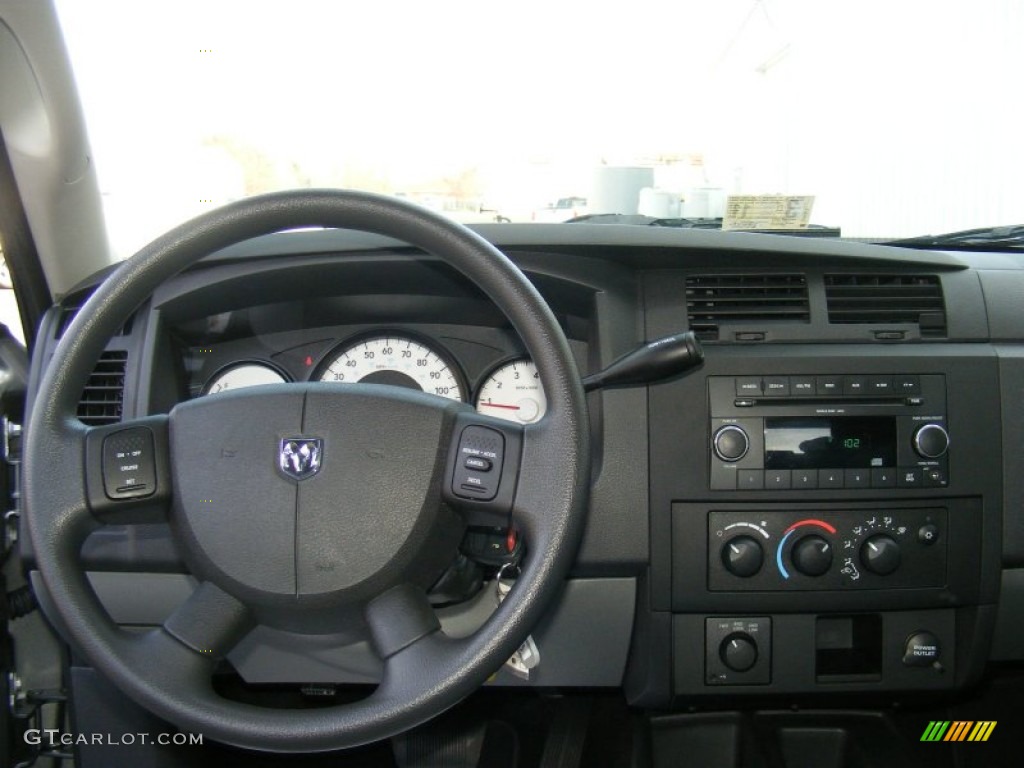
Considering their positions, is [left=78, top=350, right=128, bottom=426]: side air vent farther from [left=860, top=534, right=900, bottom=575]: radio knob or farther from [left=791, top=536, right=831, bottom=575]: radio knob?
[left=860, top=534, right=900, bottom=575]: radio knob

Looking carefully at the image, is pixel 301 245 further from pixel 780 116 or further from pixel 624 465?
pixel 780 116

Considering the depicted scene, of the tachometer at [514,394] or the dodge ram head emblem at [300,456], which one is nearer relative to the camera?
the dodge ram head emblem at [300,456]

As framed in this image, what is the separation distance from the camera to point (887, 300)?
166 cm

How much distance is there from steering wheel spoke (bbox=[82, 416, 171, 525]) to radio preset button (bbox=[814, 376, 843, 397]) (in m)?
1.05

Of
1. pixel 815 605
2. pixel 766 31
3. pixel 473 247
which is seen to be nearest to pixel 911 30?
pixel 766 31

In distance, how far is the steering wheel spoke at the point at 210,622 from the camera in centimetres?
122

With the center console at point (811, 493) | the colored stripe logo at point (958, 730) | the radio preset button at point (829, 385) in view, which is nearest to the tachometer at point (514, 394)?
the center console at point (811, 493)

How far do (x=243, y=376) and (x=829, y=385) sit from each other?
3.65 ft

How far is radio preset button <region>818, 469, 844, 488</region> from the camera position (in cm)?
155

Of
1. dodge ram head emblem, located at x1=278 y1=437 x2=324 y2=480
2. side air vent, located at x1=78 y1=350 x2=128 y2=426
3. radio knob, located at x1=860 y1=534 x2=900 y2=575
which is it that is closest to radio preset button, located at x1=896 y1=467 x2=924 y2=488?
radio knob, located at x1=860 y1=534 x2=900 y2=575

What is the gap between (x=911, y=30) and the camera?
4.38 meters

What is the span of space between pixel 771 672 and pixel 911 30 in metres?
3.82

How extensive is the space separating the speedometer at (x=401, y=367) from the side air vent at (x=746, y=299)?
0.47 m

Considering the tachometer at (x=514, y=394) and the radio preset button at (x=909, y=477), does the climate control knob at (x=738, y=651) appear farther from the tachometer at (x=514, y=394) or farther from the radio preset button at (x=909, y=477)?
the tachometer at (x=514, y=394)
